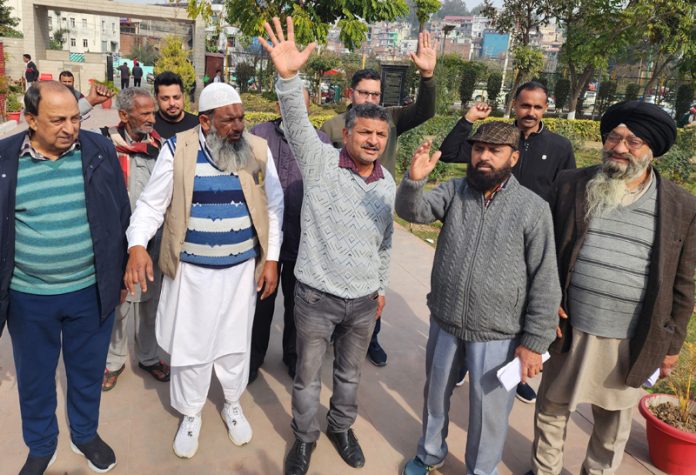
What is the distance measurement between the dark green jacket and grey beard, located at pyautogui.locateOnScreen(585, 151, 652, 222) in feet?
4.73

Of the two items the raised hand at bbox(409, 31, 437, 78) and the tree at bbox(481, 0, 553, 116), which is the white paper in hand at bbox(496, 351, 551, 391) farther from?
the tree at bbox(481, 0, 553, 116)

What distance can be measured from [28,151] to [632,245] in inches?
102

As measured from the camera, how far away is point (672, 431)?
9.45 ft

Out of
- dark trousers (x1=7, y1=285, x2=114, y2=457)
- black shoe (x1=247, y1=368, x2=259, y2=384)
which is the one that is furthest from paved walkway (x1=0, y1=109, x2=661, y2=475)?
dark trousers (x1=7, y1=285, x2=114, y2=457)

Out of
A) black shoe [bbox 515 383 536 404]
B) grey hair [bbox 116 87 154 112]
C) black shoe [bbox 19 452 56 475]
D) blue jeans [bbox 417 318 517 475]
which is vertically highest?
grey hair [bbox 116 87 154 112]

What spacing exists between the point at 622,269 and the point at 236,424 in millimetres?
2122

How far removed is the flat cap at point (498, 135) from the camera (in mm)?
2324

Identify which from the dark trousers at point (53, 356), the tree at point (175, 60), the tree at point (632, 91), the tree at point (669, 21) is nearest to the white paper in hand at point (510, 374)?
the dark trousers at point (53, 356)

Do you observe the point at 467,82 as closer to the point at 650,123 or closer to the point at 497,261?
the point at 650,123

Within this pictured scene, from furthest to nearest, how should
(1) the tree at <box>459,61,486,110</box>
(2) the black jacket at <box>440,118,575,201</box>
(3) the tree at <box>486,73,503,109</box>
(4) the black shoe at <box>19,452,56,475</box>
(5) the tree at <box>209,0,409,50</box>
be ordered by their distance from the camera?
(1) the tree at <box>459,61,486,110</box>, (3) the tree at <box>486,73,503,109</box>, (5) the tree at <box>209,0,409,50</box>, (2) the black jacket at <box>440,118,575,201</box>, (4) the black shoe at <box>19,452,56,475</box>

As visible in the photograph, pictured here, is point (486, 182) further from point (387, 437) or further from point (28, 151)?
point (28, 151)

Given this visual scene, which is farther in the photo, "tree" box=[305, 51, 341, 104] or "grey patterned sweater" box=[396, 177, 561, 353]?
"tree" box=[305, 51, 341, 104]

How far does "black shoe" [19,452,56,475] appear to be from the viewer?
2.60 m

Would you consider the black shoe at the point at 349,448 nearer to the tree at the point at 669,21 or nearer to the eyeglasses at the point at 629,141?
the eyeglasses at the point at 629,141
